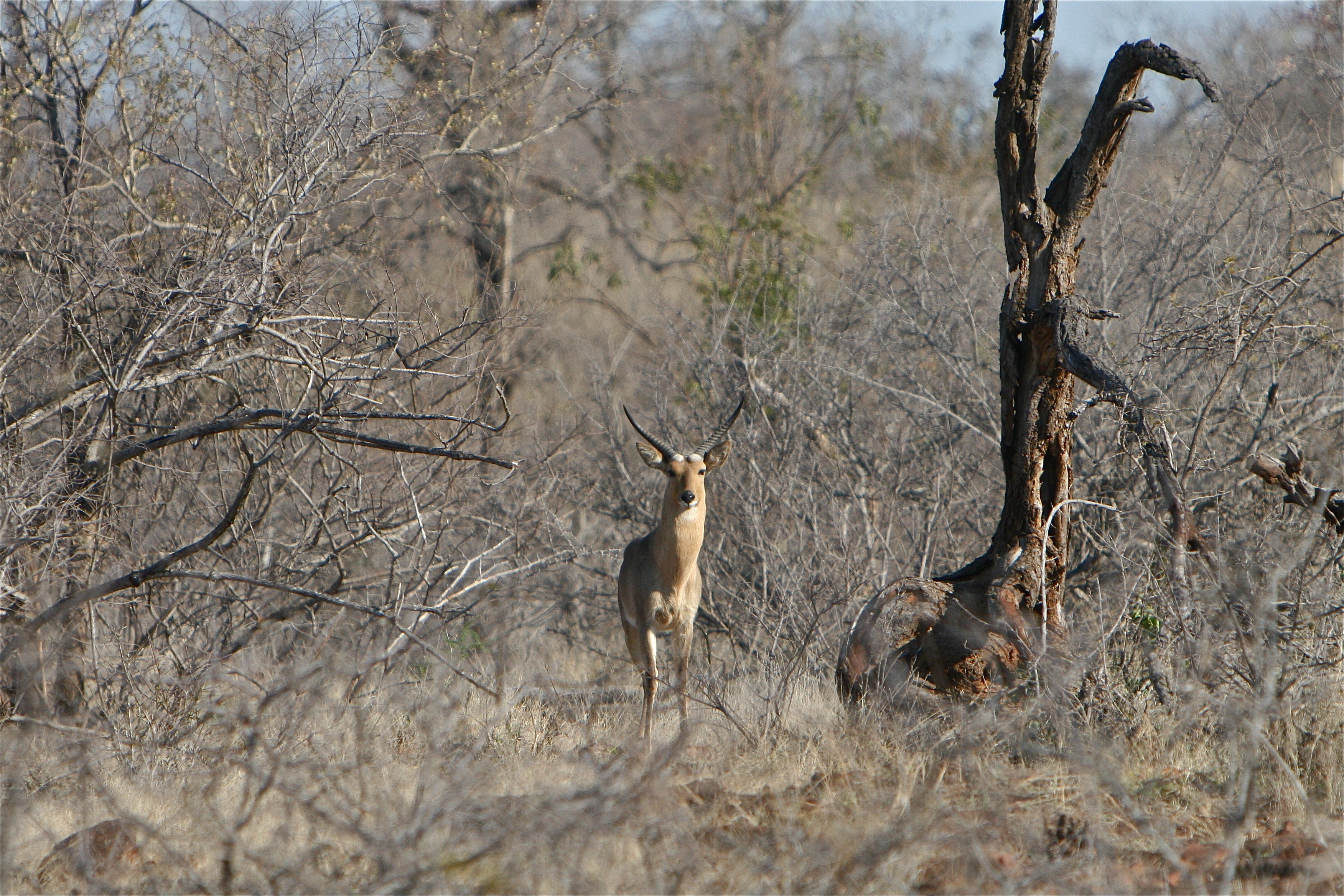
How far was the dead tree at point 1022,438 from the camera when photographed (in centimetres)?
702

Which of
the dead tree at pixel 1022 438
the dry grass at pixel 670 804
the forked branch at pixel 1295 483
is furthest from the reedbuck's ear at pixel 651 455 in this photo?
the forked branch at pixel 1295 483

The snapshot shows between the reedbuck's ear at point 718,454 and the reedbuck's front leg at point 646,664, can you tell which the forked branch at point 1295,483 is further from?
the reedbuck's ear at point 718,454

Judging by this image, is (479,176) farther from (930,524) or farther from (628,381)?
(930,524)

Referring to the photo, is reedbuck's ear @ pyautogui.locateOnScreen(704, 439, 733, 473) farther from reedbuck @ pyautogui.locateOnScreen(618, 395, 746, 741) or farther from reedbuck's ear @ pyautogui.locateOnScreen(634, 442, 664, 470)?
reedbuck's ear @ pyautogui.locateOnScreen(634, 442, 664, 470)

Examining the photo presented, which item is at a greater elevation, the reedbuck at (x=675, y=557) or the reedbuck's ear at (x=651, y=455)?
the reedbuck's ear at (x=651, y=455)

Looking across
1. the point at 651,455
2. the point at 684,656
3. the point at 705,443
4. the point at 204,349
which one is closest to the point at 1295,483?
the point at 684,656

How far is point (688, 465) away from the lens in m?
9.05

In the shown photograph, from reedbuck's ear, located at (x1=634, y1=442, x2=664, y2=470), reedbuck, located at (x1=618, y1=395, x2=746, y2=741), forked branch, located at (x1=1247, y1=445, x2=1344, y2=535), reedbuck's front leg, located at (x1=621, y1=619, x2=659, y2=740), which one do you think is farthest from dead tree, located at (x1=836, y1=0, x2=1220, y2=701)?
reedbuck's ear, located at (x1=634, y1=442, x2=664, y2=470)

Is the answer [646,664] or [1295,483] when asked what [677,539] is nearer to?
[646,664]

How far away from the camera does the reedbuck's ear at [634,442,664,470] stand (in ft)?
30.3

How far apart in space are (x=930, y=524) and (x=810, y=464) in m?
1.68

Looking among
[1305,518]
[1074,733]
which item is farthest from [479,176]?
[1074,733]

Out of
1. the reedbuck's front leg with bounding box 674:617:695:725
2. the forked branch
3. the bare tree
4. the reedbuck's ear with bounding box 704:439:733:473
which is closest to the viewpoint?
the forked branch

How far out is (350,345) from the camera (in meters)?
8.59
